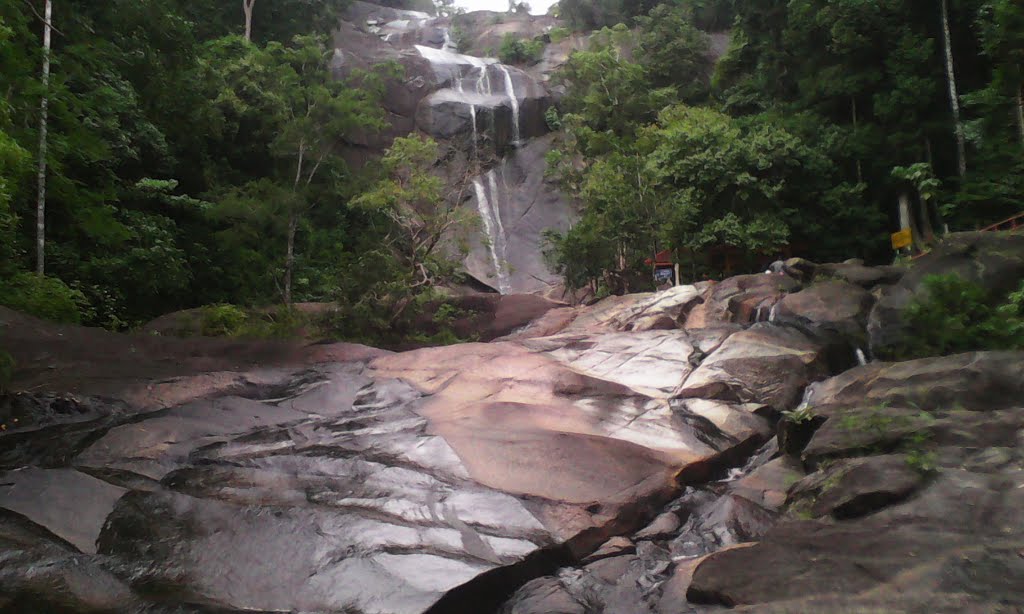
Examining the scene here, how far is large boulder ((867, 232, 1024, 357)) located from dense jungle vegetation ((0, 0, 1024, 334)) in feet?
17.5

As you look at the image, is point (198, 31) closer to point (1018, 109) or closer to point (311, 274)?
point (311, 274)

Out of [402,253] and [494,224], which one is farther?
[494,224]

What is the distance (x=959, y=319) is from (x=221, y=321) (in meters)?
14.1

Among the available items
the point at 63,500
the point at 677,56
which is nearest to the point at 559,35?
the point at 677,56

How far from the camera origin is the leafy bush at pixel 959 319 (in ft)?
28.8

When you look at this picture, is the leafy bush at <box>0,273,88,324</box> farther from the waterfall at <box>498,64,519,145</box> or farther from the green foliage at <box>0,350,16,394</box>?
the waterfall at <box>498,64,519,145</box>

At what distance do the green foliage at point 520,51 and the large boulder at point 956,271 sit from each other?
96.7ft

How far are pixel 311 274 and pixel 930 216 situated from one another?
2042 centimetres

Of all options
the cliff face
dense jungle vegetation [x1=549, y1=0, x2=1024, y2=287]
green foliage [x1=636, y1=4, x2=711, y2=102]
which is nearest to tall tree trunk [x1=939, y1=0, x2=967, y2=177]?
dense jungle vegetation [x1=549, y1=0, x2=1024, y2=287]

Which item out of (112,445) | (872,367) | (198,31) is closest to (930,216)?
(872,367)

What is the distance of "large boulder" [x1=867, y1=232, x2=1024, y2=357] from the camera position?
9.76m

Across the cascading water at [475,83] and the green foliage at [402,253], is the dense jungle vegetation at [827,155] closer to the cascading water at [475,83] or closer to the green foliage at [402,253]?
the green foliage at [402,253]

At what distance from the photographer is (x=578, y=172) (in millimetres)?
25078

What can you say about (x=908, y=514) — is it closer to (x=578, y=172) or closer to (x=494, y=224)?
(x=578, y=172)
